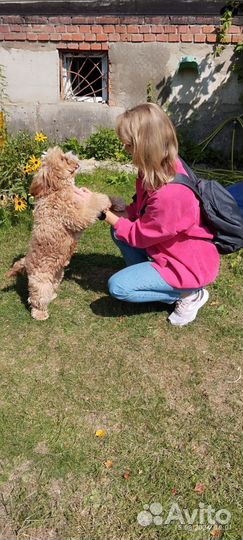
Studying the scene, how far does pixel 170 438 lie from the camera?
9.91ft

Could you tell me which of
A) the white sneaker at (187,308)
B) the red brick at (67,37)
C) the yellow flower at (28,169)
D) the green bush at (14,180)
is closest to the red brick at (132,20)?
the red brick at (67,37)

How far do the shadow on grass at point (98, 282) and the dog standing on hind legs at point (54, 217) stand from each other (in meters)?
0.49

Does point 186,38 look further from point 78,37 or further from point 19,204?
point 19,204

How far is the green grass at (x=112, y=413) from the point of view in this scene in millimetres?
2619

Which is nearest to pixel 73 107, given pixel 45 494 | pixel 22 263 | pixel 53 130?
pixel 53 130

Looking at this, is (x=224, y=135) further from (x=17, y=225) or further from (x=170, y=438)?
(x=170, y=438)

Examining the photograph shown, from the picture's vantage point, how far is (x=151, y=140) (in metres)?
3.19

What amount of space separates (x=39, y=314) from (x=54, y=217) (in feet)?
2.92

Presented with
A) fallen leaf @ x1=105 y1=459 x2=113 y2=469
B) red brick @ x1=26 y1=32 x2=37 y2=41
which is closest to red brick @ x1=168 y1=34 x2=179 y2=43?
red brick @ x1=26 y1=32 x2=37 y2=41

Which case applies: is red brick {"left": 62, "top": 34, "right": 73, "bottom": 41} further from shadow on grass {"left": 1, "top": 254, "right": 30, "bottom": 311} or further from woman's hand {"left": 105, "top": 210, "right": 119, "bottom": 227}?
woman's hand {"left": 105, "top": 210, "right": 119, "bottom": 227}

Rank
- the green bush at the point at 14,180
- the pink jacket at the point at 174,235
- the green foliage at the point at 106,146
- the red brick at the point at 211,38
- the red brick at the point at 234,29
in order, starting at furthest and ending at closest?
the green foliage at the point at 106,146, the red brick at the point at 211,38, the red brick at the point at 234,29, the green bush at the point at 14,180, the pink jacket at the point at 174,235

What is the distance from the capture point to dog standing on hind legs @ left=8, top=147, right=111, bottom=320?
3449 mm

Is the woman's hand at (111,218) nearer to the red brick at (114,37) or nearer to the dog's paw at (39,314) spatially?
the dog's paw at (39,314)

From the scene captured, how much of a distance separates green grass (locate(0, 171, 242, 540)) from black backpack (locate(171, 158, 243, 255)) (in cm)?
91
